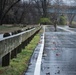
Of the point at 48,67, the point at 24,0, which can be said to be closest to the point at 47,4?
the point at 24,0

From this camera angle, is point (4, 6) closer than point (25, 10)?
Yes

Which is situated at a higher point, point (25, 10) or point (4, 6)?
point (4, 6)

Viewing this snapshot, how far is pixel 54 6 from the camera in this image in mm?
151750

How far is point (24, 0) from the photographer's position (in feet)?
381

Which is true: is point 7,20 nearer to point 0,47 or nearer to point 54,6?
point 54,6

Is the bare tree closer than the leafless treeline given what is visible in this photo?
Yes

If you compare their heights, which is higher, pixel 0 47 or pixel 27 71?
pixel 0 47

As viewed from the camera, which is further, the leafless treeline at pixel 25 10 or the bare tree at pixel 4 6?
the leafless treeline at pixel 25 10

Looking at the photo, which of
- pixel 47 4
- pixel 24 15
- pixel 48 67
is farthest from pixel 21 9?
pixel 48 67

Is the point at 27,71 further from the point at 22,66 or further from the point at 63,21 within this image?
Result: the point at 63,21

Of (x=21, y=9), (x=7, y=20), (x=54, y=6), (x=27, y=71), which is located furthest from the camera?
(x=54, y=6)

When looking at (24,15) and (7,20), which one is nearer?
(7,20)

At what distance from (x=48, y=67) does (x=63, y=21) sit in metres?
130

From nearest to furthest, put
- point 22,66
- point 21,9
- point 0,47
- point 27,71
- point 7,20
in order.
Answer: point 0,47 < point 27,71 < point 22,66 < point 7,20 < point 21,9
